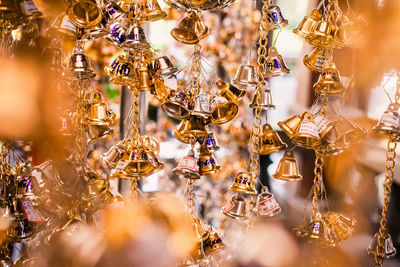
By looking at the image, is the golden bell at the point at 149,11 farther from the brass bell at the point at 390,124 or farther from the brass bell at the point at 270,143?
the brass bell at the point at 390,124

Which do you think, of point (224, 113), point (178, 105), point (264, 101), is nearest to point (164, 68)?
point (178, 105)

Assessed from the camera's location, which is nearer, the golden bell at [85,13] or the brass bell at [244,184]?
the golden bell at [85,13]

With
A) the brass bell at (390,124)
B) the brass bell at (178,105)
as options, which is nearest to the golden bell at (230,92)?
the brass bell at (178,105)

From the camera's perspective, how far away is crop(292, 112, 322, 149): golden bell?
1.04 meters

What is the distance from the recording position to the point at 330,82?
1064mm

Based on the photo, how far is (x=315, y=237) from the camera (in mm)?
1130

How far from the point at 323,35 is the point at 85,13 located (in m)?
0.66

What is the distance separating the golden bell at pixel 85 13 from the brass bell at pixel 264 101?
51 centimetres

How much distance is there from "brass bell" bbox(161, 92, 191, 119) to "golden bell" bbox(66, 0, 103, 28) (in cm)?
30

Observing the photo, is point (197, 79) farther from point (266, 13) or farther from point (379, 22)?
point (379, 22)

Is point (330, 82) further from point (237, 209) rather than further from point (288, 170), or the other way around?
point (237, 209)

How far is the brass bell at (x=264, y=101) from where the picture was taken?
3.77 feet

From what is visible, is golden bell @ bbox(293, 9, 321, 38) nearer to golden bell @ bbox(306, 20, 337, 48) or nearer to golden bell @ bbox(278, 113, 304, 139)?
golden bell @ bbox(306, 20, 337, 48)

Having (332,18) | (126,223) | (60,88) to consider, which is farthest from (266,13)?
(126,223)
